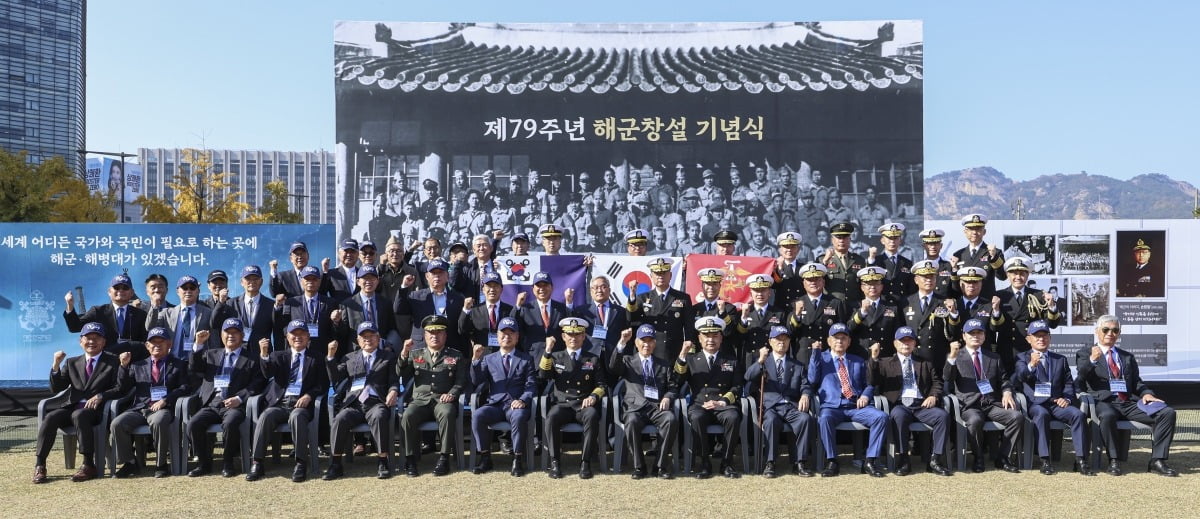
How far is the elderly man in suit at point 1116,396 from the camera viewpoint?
7.74m

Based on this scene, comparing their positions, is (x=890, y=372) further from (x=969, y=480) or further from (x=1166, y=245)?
(x=1166, y=245)

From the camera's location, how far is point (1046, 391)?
26.2 feet

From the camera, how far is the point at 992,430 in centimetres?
789

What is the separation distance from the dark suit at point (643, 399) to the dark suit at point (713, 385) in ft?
0.54

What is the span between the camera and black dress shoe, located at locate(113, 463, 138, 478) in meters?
7.70

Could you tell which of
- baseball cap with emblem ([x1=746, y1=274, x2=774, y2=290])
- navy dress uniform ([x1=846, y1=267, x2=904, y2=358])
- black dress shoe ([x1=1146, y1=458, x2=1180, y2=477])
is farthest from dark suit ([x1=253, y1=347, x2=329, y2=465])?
black dress shoe ([x1=1146, y1=458, x2=1180, y2=477])

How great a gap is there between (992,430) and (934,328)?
103 centimetres

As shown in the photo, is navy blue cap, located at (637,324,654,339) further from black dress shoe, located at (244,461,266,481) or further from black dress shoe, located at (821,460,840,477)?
black dress shoe, located at (244,461,266,481)

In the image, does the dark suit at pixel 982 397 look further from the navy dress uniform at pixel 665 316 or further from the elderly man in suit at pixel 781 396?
the navy dress uniform at pixel 665 316

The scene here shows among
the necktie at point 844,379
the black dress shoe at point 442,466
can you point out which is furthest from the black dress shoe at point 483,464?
the necktie at point 844,379

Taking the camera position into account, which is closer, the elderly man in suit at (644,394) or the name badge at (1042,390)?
the elderly man in suit at (644,394)

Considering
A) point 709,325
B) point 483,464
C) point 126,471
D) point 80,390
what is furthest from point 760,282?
point 80,390

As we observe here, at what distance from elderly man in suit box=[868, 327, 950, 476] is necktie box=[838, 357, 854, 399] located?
248mm

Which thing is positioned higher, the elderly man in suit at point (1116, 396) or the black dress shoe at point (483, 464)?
the elderly man in suit at point (1116, 396)
